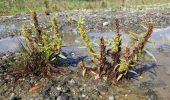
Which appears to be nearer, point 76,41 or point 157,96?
point 157,96

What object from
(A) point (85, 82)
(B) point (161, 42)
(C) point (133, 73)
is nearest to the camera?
(A) point (85, 82)

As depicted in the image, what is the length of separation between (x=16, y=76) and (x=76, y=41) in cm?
380

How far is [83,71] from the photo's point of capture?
704 cm

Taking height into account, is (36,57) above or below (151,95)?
above

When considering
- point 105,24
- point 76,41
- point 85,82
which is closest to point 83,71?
point 85,82

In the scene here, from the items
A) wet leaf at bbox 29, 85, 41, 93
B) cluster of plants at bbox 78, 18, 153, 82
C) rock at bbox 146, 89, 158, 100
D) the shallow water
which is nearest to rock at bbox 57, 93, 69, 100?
wet leaf at bbox 29, 85, 41, 93

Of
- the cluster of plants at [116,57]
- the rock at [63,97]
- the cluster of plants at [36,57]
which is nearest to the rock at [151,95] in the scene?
the cluster of plants at [116,57]

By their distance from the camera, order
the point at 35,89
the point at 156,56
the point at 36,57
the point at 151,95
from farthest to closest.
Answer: the point at 156,56 → the point at 36,57 → the point at 35,89 → the point at 151,95

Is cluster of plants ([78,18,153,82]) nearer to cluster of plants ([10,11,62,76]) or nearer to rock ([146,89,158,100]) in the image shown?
rock ([146,89,158,100])

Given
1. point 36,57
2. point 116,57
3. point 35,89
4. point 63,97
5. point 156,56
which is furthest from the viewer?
point 156,56

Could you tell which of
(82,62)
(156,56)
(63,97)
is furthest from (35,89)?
(156,56)

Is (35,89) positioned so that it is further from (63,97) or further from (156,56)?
(156,56)

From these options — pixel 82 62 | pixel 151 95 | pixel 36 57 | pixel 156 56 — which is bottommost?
pixel 151 95

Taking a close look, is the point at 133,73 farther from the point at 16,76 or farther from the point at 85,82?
the point at 16,76
